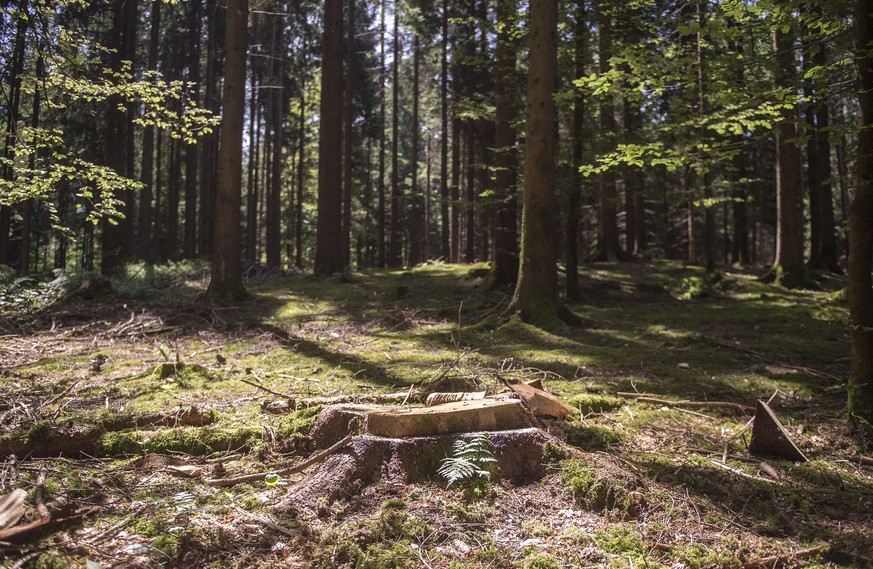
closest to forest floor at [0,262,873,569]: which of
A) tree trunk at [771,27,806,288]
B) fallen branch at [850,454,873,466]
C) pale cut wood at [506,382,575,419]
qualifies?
fallen branch at [850,454,873,466]

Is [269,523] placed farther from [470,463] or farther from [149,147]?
[149,147]

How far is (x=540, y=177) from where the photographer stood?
360 inches

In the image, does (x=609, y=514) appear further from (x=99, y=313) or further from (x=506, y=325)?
(x=99, y=313)

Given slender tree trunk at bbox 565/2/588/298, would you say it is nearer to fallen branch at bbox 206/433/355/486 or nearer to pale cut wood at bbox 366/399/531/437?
pale cut wood at bbox 366/399/531/437

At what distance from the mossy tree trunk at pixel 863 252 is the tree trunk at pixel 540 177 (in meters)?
4.80

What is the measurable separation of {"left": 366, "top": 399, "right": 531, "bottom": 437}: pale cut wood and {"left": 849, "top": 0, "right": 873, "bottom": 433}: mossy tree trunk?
3143mm

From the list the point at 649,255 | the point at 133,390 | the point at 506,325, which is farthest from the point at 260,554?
the point at 649,255

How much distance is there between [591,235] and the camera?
117ft

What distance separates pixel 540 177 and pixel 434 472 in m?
6.68

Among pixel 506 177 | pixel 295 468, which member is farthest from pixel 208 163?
pixel 295 468

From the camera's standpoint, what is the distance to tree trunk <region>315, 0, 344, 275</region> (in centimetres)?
1645

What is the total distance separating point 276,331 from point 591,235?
29575mm

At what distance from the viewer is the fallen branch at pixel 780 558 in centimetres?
276

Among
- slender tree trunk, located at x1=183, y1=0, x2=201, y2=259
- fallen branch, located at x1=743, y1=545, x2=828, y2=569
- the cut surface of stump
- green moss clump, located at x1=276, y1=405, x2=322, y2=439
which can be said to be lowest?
fallen branch, located at x1=743, y1=545, x2=828, y2=569
